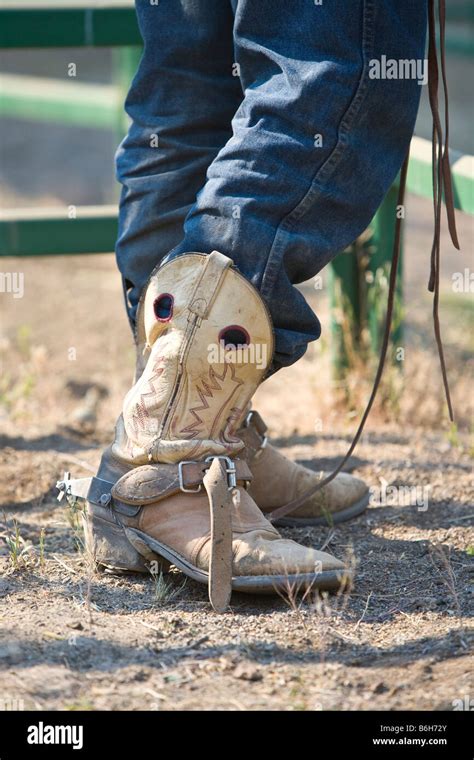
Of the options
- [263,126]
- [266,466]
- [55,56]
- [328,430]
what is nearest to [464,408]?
[328,430]

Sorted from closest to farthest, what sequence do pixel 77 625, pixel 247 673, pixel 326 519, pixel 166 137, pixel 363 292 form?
pixel 247 673 < pixel 77 625 < pixel 166 137 < pixel 326 519 < pixel 363 292

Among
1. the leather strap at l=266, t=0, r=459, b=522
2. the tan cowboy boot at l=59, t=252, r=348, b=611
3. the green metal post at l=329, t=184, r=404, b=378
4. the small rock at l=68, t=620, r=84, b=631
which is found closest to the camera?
the small rock at l=68, t=620, r=84, b=631

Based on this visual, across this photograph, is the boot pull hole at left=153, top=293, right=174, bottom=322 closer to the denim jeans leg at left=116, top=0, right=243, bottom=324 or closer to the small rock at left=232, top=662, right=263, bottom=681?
the denim jeans leg at left=116, top=0, right=243, bottom=324

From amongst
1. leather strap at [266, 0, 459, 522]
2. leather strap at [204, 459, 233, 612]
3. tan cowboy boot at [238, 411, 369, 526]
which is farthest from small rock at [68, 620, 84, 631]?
tan cowboy boot at [238, 411, 369, 526]

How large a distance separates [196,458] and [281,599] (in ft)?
0.83

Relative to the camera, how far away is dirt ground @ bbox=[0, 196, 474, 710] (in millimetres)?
1275

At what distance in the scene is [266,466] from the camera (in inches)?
74.9

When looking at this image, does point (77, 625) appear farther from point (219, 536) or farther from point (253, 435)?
point (253, 435)

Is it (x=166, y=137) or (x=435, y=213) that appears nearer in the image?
(x=435, y=213)

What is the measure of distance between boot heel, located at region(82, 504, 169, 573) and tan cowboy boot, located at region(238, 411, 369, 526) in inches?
12.6

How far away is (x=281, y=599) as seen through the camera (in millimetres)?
1562

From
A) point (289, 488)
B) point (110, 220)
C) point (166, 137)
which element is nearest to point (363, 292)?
point (110, 220)

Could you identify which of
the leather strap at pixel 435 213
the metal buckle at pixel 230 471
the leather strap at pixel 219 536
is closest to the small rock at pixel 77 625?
the leather strap at pixel 219 536

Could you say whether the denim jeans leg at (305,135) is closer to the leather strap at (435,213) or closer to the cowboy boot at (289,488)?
the leather strap at (435,213)
